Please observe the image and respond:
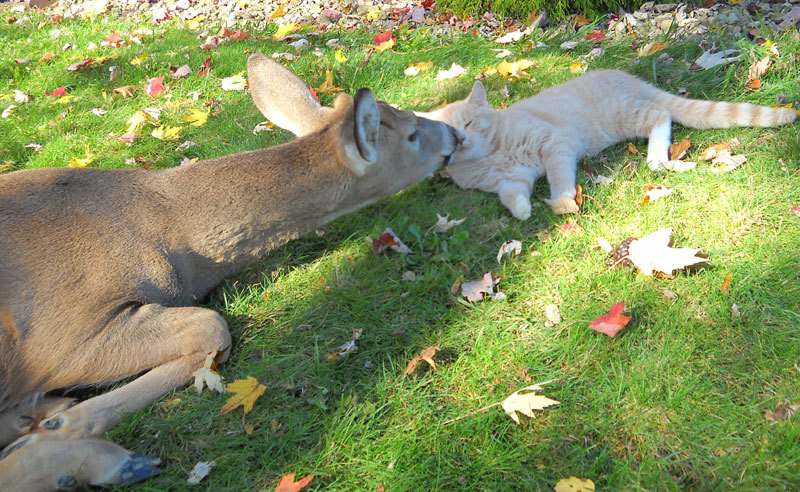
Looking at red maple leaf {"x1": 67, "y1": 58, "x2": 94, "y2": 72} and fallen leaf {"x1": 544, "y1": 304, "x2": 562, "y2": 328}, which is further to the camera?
red maple leaf {"x1": 67, "y1": 58, "x2": 94, "y2": 72}

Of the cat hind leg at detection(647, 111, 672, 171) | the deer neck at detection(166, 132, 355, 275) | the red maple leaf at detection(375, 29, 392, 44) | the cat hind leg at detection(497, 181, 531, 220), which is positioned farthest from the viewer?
the red maple leaf at detection(375, 29, 392, 44)

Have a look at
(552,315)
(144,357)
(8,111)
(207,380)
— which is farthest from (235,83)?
(552,315)

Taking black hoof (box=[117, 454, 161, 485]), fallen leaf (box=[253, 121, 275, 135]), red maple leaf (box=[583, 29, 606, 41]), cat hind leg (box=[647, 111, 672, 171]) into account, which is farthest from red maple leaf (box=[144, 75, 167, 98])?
cat hind leg (box=[647, 111, 672, 171])

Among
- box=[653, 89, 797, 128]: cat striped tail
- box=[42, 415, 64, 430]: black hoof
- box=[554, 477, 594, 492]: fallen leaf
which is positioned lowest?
box=[42, 415, 64, 430]: black hoof

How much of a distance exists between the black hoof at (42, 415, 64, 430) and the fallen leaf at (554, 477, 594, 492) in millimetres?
2154

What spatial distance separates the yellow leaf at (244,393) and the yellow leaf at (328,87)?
3.31m

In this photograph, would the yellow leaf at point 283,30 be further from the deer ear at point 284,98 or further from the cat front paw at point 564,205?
the cat front paw at point 564,205

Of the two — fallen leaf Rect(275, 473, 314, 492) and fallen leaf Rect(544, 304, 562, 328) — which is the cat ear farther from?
fallen leaf Rect(275, 473, 314, 492)

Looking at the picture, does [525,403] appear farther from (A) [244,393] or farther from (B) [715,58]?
(B) [715,58]

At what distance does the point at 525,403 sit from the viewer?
2.64 m

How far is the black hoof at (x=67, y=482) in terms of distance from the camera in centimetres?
262

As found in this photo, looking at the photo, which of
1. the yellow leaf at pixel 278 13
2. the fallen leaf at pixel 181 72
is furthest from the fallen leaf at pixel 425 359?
the yellow leaf at pixel 278 13

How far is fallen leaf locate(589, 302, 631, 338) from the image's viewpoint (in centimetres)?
286

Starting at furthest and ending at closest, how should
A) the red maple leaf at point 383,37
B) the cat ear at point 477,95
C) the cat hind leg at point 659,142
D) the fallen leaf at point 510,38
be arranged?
the red maple leaf at point 383,37, the fallen leaf at point 510,38, the cat ear at point 477,95, the cat hind leg at point 659,142
